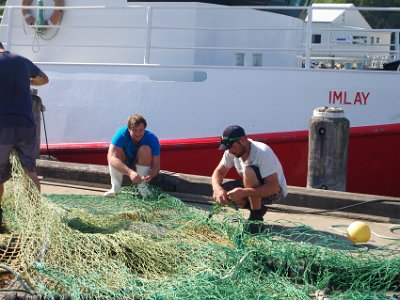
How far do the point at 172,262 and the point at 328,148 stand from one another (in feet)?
10.5

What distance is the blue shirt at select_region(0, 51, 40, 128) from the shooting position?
5.21 meters

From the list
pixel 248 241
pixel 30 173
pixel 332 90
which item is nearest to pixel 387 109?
pixel 332 90

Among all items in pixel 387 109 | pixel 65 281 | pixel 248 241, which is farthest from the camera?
pixel 387 109

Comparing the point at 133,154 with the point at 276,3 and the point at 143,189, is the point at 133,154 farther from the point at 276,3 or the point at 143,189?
the point at 276,3

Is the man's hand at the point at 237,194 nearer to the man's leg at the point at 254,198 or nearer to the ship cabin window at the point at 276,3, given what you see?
the man's leg at the point at 254,198

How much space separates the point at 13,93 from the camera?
5.25 metres

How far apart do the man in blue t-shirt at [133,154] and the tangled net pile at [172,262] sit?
151 cm

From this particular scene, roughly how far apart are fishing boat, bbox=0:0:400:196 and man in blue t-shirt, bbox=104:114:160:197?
5.56 feet

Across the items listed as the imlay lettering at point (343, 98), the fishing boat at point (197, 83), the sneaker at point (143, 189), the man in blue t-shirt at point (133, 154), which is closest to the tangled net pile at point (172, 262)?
the sneaker at point (143, 189)

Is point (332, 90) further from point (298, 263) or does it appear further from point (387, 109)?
Result: point (298, 263)

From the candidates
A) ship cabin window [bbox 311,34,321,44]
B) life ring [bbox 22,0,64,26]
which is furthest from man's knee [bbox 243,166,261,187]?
ship cabin window [bbox 311,34,321,44]

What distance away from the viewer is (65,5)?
9.82 meters

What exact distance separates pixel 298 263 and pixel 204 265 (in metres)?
0.63

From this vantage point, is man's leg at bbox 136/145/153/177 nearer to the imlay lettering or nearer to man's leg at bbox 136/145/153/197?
man's leg at bbox 136/145/153/197
